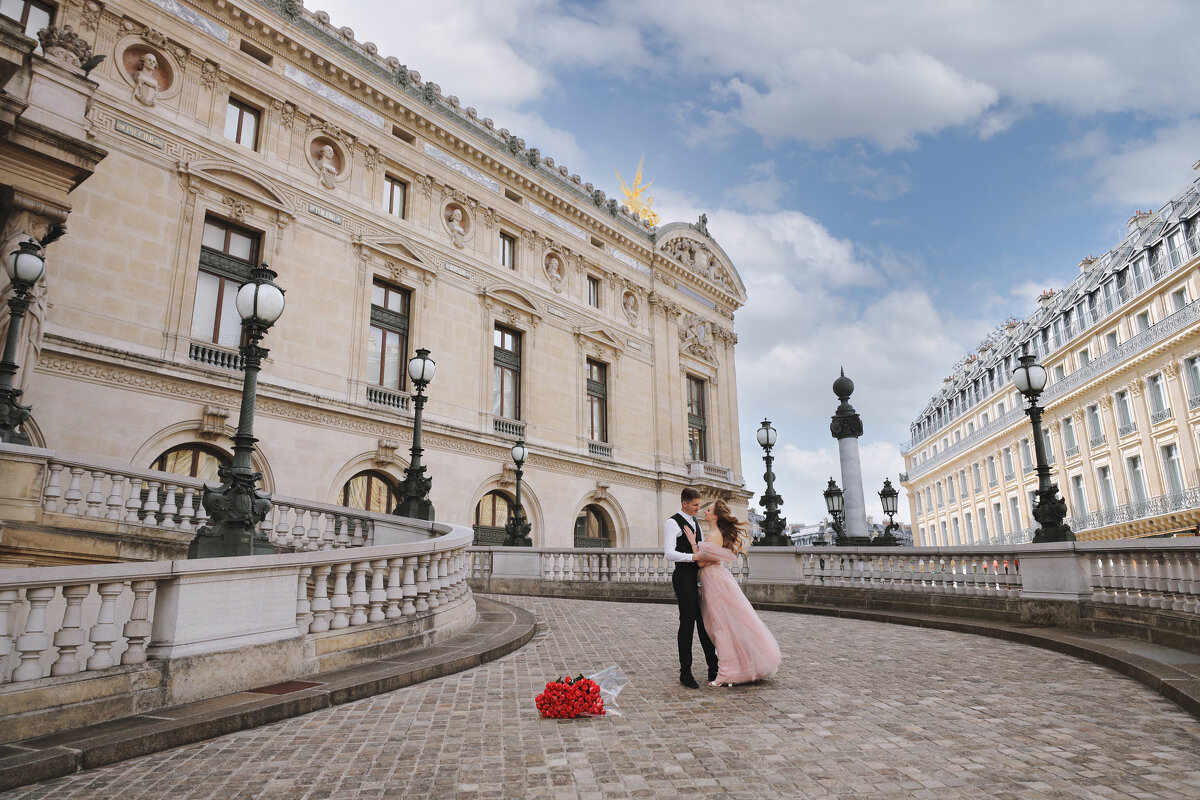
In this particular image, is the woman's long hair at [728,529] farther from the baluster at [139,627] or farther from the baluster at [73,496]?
the baluster at [73,496]

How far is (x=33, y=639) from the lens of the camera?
4.65 meters

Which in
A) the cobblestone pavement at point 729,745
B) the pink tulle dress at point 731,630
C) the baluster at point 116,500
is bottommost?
the cobblestone pavement at point 729,745

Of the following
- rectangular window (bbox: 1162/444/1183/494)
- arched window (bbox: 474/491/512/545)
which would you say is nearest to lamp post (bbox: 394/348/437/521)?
arched window (bbox: 474/491/512/545)

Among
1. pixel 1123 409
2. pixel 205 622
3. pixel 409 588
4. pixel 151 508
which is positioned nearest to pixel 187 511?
pixel 151 508

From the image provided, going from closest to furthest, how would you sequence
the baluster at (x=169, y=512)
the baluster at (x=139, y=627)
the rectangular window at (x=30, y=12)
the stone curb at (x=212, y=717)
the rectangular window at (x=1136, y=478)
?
the stone curb at (x=212, y=717)
the baluster at (x=139, y=627)
the baluster at (x=169, y=512)
the rectangular window at (x=30, y=12)
the rectangular window at (x=1136, y=478)

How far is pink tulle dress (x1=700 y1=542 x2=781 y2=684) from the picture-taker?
21.2ft

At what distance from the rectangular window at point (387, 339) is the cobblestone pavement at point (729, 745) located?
1700 cm

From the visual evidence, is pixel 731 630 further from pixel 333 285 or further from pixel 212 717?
pixel 333 285

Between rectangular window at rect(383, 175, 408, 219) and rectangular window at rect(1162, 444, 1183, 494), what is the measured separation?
115 feet

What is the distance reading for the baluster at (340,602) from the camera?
6930mm

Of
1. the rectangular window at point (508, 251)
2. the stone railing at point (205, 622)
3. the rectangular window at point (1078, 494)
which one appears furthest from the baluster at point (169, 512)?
the rectangular window at point (1078, 494)

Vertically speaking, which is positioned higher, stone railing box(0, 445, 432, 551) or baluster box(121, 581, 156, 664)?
stone railing box(0, 445, 432, 551)

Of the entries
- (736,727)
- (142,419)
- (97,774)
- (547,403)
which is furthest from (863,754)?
(547,403)

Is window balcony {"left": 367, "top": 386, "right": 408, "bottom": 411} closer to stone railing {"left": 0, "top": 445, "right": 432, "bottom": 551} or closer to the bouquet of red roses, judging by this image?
stone railing {"left": 0, "top": 445, "right": 432, "bottom": 551}
